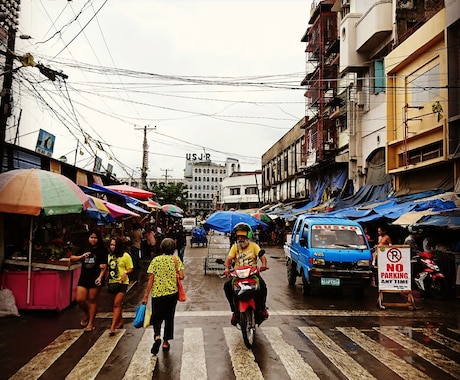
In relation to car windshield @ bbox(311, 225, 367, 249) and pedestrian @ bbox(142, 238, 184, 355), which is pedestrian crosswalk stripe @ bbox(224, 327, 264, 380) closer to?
pedestrian @ bbox(142, 238, 184, 355)

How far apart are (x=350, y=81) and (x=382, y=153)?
21.1ft

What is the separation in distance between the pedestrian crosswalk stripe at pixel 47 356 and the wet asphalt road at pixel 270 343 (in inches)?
2.2

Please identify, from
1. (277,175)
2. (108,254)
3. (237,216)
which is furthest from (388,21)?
(277,175)

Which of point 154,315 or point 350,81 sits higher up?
point 350,81

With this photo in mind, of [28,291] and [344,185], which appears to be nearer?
[28,291]

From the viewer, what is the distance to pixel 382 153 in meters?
22.9

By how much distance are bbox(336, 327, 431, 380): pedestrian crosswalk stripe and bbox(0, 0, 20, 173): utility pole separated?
346 inches

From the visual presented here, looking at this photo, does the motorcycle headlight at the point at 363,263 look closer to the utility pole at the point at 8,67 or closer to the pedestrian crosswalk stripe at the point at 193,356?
the pedestrian crosswalk stripe at the point at 193,356

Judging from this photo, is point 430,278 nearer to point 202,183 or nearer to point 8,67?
point 8,67

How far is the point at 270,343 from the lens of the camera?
7188 millimetres

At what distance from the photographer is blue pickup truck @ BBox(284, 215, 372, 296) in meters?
11.0

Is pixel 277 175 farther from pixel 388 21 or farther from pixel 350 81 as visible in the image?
pixel 388 21

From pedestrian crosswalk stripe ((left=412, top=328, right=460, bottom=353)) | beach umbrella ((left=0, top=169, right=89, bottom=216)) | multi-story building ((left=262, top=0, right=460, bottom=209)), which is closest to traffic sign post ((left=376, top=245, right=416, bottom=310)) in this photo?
pedestrian crosswalk stripe ((left=412, top=328, right=460, bottom=353))

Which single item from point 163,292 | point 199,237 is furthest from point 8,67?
point 199,237
